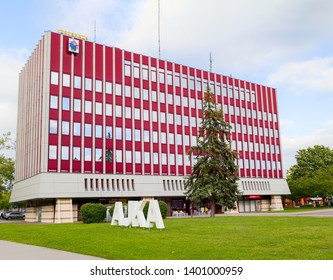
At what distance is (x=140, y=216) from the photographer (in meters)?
21.6

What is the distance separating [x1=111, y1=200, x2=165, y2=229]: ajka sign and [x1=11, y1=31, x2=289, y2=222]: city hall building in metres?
24.0

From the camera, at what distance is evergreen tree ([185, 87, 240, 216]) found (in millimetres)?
39312

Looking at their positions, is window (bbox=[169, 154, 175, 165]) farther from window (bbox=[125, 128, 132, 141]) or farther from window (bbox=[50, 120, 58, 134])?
window (bbox=[50, 120, 58, 134])

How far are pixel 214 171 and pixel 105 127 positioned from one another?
18828 millimetres

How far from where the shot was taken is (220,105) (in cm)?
6481

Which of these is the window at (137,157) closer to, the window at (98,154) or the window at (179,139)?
the window at (98,154)

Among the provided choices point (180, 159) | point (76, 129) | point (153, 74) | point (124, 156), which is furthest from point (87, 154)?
point (153, 74)

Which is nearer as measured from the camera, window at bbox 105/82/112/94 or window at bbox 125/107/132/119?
window at bbox 105/82/112/94

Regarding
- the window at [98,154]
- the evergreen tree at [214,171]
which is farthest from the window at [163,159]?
the evergreen tree at [214,171]

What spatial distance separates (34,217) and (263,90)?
46078mm

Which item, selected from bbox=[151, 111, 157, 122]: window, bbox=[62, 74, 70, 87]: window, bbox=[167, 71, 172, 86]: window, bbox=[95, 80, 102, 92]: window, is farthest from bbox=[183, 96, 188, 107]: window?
bbox=[62, 74, 70, 87]: window

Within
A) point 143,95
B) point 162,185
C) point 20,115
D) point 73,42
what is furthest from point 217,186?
point 20,115

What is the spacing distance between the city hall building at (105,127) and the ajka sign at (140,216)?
2396cm

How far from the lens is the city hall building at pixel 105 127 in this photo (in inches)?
1893
